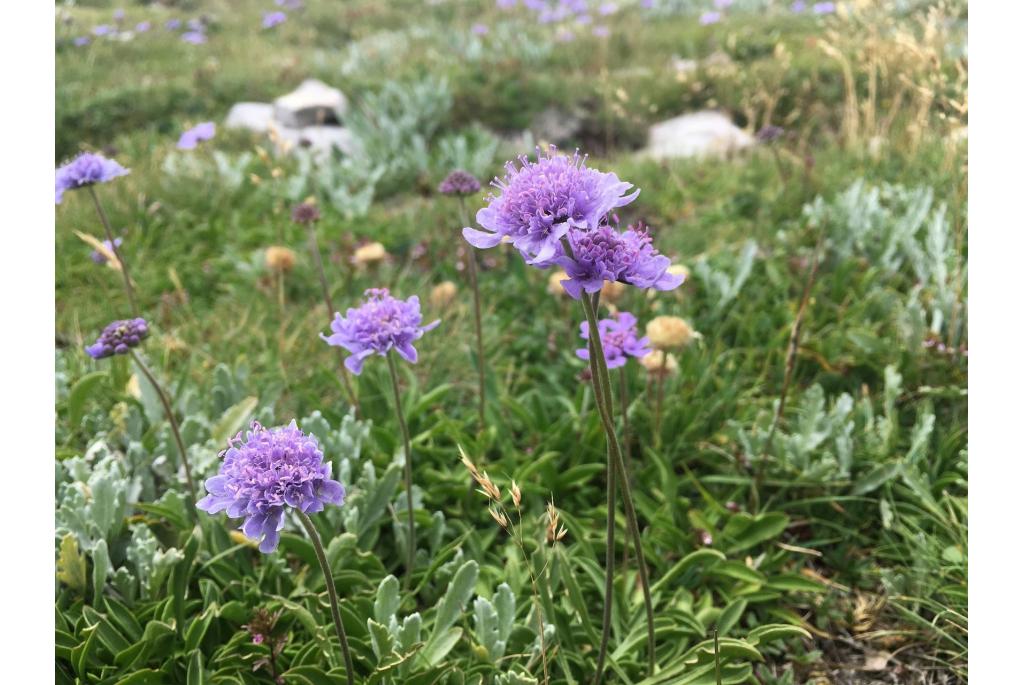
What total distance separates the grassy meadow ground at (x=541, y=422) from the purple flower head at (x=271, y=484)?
0.48 m

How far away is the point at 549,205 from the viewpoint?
146 centimetres

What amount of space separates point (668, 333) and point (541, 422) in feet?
2.09

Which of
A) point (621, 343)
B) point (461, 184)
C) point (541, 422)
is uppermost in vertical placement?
point (461, 184)

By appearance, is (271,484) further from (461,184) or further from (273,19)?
(273,19)

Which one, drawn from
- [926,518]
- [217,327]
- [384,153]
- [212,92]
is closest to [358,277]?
[217,327]

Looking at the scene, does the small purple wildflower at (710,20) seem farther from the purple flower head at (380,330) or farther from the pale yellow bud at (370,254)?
the purple flower head at (380,330)

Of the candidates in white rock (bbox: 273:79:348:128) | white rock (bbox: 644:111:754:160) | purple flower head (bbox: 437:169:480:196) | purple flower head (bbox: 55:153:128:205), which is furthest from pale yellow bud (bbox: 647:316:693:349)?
white rock (bbox: 273:79:348:128)

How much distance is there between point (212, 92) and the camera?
7.90m

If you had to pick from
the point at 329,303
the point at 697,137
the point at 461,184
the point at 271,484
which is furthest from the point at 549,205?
the point at 697,137

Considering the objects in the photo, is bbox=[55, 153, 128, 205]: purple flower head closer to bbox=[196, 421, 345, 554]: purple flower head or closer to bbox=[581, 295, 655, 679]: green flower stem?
bbox=[196, 421, 345, 554]: purple flower head

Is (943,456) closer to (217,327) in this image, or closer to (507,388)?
(507,388)

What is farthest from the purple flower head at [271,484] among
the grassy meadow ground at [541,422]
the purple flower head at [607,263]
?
the purple flower head at [607,263]

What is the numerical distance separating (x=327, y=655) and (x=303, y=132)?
18.2 ft

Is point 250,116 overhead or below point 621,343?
below
